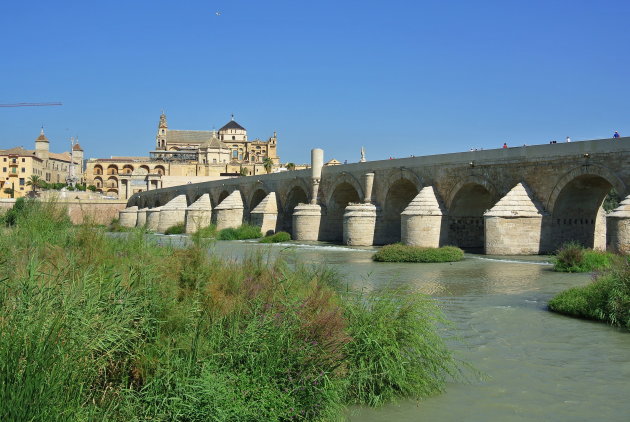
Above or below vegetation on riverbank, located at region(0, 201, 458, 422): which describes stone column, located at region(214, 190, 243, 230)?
above

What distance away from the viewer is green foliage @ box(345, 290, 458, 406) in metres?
6.14

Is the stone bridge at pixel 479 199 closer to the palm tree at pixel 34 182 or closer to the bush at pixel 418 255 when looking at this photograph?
the bush at pixel 418 255

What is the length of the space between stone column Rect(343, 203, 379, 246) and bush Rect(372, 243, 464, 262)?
7.23 meters

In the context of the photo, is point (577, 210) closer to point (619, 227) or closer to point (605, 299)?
point (619, 227)

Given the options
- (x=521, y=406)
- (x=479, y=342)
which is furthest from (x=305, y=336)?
(x=479, y=342)

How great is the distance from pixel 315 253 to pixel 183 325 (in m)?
18.7

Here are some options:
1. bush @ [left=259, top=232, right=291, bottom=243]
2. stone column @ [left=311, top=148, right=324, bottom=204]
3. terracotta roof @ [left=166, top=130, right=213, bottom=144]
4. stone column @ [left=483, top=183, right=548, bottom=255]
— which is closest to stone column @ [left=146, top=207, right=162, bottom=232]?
stone column @ [left=311, top=148, right=324, bottom=204]

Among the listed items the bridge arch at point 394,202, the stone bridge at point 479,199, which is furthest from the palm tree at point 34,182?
the bridge arch at point 394,202

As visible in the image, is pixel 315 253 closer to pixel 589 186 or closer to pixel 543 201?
pixel 543 201

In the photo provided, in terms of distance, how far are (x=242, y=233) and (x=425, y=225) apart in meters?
13.8

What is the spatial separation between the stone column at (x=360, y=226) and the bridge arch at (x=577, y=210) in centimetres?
908

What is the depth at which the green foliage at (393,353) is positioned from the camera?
242 inches

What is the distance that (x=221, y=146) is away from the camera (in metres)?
91.6

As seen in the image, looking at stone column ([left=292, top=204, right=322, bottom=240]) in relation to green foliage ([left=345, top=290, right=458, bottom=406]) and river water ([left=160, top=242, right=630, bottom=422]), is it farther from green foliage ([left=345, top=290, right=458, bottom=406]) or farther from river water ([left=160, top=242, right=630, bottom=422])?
green foliage ([left=345, top=290, right=458, bottom=406])
